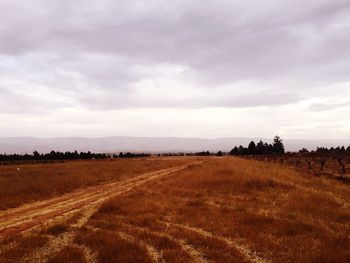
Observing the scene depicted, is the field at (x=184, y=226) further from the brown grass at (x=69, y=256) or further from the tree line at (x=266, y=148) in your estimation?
the tree line at (x=266, y=148)

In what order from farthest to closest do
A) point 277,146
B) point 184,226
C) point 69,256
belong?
point 277,146 → point 184,226 → point 69,256

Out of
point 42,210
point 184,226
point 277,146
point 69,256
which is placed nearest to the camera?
point 69,256

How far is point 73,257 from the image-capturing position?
12898 millimetres

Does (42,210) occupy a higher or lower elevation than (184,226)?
higher

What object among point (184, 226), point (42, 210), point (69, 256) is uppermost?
point (42, 210)

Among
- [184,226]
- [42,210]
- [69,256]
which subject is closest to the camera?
[69,256]

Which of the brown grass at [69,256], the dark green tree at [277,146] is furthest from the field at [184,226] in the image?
the dark green tree at [277,146]

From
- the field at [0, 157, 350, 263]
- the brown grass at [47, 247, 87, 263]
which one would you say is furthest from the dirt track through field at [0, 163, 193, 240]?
the brown grass at [47, 247, 87, 263]

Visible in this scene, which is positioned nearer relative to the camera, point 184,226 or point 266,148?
point 184,226

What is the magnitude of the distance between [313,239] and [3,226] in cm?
1304

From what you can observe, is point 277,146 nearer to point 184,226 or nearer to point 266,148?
point 266,148

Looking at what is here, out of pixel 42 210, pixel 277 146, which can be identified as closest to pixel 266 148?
pixel 277 146

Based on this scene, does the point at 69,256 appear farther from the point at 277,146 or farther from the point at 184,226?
the point at 277,146

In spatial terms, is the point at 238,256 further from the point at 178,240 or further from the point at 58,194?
the point at 58,194
